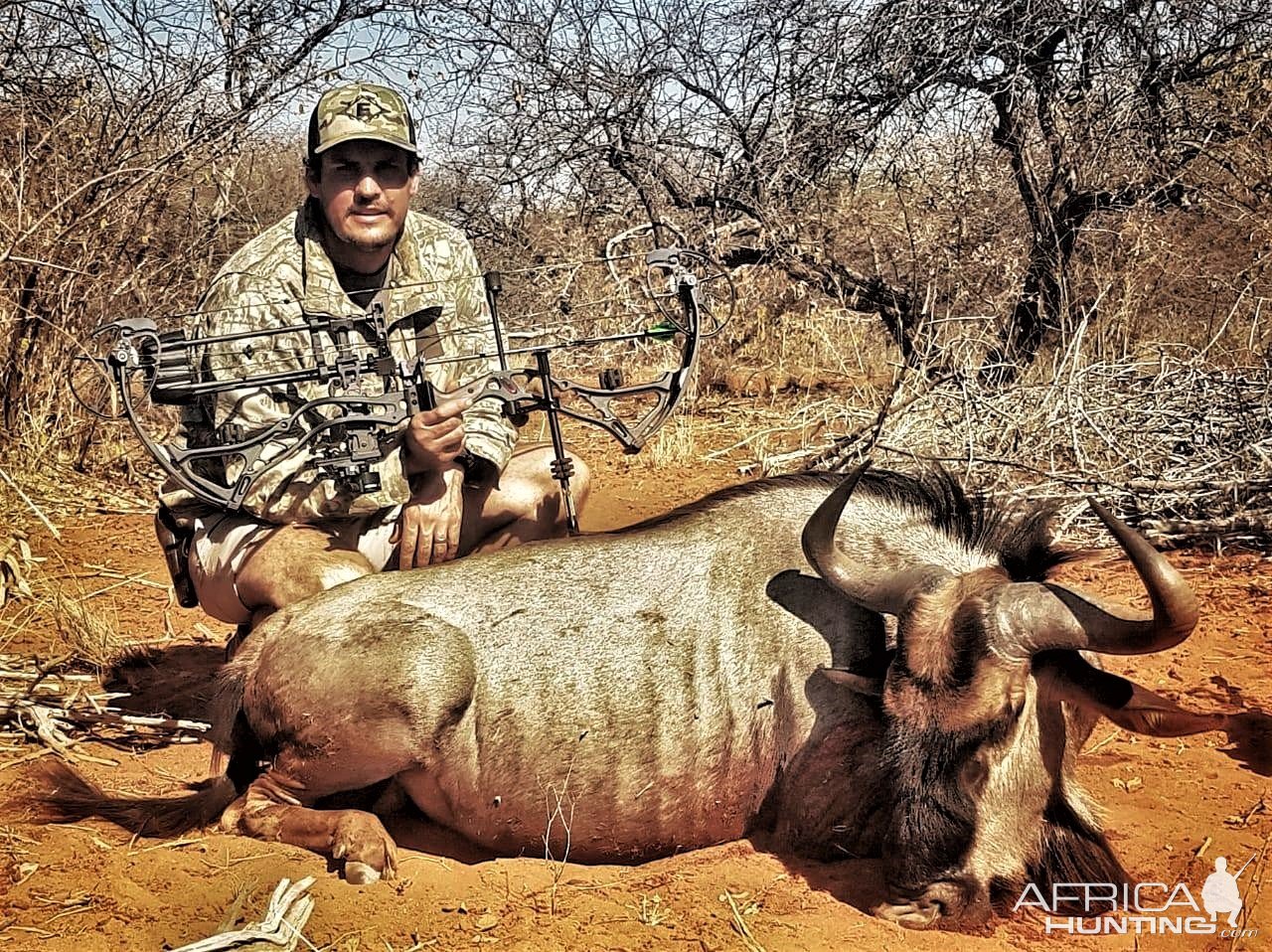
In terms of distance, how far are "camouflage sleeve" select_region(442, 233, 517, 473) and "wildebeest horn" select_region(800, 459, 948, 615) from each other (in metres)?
1.42

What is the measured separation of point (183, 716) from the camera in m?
4.81

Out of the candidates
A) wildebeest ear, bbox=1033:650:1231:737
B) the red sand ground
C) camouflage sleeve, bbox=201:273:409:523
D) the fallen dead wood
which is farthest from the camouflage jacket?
wildebeest ear, bbox=1033:650:1231:737

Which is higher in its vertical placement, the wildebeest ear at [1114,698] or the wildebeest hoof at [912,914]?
the wildebeest ear at [1114,698]

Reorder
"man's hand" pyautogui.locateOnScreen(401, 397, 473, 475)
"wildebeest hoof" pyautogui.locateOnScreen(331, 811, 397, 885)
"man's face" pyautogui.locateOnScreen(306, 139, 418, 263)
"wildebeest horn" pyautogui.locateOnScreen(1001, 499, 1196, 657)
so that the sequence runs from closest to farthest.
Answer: "wildebeest horn" pyautogui.locateOnScreen(1001, 499, 1196, 657) < "wildebeest hoof" pyautogui.locateOnScreen(331, 811, 397, 885) < "man's hand" pyautogui.locateOnScreen(401, 397, 473, 475) < "man's face" pyautogui.locateOnScreen(306, 139, 418, 263)

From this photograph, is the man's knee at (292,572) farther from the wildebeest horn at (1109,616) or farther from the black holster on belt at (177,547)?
the wildebeest horn at (1109,616)

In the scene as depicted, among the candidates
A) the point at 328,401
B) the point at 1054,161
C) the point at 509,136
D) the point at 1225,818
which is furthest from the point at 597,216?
the point at 1225,818

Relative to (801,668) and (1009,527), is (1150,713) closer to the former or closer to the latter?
(1009,527)

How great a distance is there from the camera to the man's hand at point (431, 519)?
14.0 ft

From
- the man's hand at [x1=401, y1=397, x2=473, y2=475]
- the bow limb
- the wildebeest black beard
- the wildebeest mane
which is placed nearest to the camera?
the wildebeest black beard

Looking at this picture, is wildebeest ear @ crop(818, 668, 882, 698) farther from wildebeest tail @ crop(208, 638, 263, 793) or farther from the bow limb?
wildebeest tail @ crop(208, 638, 263, 793)

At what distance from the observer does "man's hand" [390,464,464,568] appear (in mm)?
4273

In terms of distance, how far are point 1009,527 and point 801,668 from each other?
760 mm

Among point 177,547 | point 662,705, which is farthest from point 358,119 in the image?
point 662,705

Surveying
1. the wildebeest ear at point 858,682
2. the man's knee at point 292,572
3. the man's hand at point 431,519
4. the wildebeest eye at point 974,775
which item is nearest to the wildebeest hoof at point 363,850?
the man's knee at point 292,572
